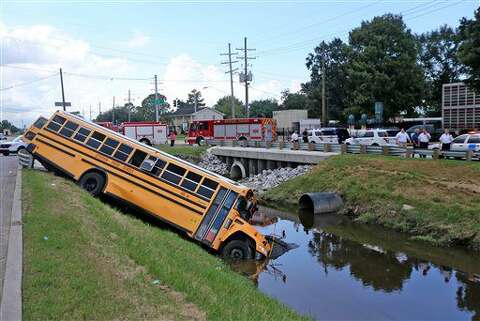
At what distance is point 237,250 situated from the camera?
645 inches

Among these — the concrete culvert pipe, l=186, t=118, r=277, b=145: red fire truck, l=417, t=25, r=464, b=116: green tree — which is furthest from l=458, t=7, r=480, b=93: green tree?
l=417, t=25, r=464, b=116: green tree

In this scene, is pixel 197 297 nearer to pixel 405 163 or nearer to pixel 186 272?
pixel 186 272

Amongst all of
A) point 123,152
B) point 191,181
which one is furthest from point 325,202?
point 123,152

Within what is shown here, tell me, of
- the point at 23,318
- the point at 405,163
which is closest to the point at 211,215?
the point at 23,318

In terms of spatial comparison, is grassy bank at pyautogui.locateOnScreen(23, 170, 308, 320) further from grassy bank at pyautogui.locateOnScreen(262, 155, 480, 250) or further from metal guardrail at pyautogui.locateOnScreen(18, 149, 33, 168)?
metal guardrail at pyautogui.locateOnScreen(18, 149, 33, 168)

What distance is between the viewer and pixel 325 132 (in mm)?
44719

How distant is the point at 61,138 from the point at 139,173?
404 centimetres

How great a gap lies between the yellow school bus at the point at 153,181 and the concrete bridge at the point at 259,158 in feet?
53.2

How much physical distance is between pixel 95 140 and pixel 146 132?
122 ft

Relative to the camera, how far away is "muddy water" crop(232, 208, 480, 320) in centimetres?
1293

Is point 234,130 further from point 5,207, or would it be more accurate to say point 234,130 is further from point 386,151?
point 5,207

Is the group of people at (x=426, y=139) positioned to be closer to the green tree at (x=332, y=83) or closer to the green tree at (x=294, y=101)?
the green tree at (x=332, y=83)

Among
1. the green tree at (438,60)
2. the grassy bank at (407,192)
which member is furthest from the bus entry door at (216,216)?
the green tree at (438,60)

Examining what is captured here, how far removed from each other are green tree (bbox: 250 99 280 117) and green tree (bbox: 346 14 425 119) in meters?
72.5
